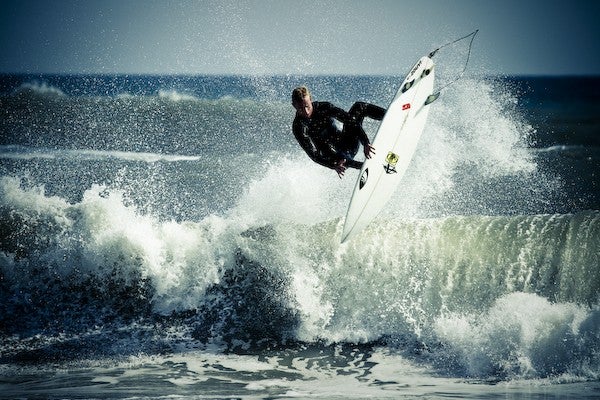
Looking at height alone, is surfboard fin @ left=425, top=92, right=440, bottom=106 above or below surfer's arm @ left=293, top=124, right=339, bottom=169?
above

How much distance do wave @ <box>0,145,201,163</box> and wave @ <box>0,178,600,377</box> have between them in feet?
30.9

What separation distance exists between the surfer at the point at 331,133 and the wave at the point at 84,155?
41.4 ft

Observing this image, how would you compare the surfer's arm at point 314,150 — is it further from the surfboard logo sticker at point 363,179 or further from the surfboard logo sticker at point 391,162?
the surfboard logo sticker at point 391,162

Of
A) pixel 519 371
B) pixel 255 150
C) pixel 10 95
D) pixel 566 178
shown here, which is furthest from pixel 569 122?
pixel 10 95

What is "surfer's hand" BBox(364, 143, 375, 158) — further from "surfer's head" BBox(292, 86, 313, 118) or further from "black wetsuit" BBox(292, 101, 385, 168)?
"surfer's head" BBox(292, 86, 313, 118)

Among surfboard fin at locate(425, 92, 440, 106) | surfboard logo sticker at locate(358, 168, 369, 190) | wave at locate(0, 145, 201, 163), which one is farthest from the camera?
wave at locate(0, 145, 201, 163)

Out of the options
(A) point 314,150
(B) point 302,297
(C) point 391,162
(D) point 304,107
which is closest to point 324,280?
(B) point 302,297

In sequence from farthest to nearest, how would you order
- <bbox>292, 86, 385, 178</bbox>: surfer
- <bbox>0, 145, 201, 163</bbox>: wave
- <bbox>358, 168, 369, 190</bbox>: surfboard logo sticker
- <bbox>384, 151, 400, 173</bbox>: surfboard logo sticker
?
<bbox>0, 145, 201, 163</bbox>: wave → <bbox>384, 151, 400, 173</bbox>: surfboard logo sticker → <bbox>358, 168, 369, 190</bbox>: surfboard logo sticker → <bbox>292, 86, 385, 178</bbox>: surfer

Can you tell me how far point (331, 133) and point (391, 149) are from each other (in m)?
0.83

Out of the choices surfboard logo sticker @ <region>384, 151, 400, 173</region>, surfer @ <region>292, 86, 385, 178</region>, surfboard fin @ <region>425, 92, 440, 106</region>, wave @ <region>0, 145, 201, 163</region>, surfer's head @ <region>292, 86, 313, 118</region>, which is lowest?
surfboard logo sticker @ <region>384, 151, 400, 173</region>

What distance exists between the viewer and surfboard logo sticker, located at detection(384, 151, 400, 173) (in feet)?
21.0

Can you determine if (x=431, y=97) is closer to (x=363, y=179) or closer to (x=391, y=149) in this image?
(x=391, y=149)

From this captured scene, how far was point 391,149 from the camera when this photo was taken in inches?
253

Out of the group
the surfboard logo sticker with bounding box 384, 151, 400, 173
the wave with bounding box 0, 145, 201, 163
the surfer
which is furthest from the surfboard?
the wave with bounding box 0, 145, 201, 163
